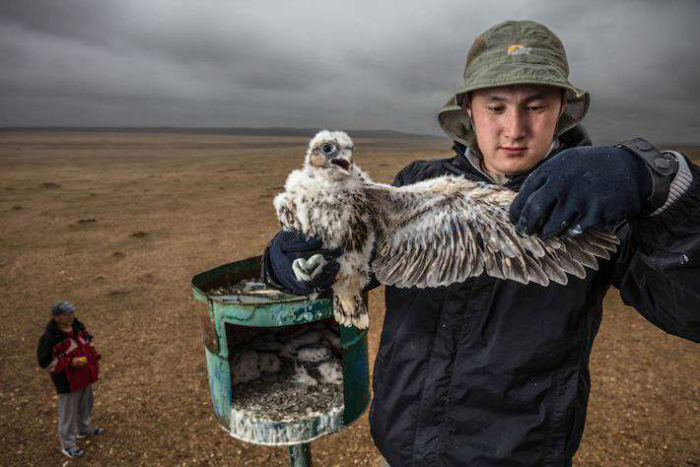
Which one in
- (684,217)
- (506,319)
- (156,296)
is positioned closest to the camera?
(684,217)

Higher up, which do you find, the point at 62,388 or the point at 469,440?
the point at 469,440

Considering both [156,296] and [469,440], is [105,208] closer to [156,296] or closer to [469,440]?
[156,296]

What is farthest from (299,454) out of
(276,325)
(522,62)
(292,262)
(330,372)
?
A: (522,62)

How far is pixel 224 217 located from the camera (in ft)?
58.4

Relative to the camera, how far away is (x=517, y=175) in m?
2.62

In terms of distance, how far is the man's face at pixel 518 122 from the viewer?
7.89 ft

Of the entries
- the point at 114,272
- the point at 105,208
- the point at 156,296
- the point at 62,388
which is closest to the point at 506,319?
the point at 62,388

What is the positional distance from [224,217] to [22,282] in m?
8.16

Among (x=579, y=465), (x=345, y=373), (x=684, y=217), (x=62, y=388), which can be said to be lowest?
(x=579, y=465)

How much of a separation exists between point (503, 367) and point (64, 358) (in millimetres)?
5466

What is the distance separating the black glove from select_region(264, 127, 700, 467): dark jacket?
62cm

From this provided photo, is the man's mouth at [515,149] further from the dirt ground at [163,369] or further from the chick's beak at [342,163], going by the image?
the dirt ground at [163,369]

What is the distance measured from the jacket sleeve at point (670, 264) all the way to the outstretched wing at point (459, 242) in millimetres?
212

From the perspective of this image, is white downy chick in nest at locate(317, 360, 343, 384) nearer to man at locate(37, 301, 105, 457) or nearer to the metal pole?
the metal pole
